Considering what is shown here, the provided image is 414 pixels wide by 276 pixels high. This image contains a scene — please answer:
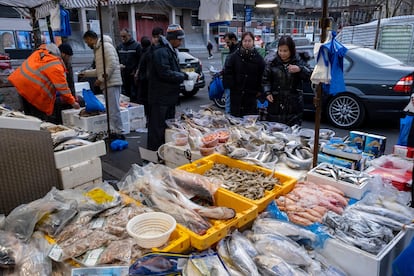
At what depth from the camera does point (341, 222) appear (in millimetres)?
2006

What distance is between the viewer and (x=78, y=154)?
3.24m

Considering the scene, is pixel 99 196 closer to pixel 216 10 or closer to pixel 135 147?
pixel 135 147

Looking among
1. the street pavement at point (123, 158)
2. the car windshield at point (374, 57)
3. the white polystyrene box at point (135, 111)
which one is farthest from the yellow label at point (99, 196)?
the car windshield at point (374, 57)

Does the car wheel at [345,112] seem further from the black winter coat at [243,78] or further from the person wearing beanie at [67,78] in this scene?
the person wearing beanie at [67,78]

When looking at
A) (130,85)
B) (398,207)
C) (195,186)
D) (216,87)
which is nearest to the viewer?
(398,207)

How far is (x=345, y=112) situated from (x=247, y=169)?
5192 mm

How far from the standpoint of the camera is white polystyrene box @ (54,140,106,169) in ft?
10.0

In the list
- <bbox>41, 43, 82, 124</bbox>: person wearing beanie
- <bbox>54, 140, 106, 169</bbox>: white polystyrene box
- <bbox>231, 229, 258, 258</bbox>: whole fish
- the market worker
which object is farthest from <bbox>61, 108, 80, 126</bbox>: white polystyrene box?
<bbox>231, 229, 258, 258</bbox>: whole fish

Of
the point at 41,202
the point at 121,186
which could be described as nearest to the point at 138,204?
the point at 121,186

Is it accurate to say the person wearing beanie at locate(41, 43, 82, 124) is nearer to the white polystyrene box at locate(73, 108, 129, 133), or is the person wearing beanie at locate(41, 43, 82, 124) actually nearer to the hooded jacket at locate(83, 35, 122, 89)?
the white polystyrene box at locate(73, 108, 129, 133)

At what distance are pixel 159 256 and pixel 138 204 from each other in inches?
25.9

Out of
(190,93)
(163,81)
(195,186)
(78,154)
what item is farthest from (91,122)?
(190,93)

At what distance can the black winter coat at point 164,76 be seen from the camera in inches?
186

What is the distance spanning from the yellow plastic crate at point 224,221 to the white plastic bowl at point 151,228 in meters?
0.08
